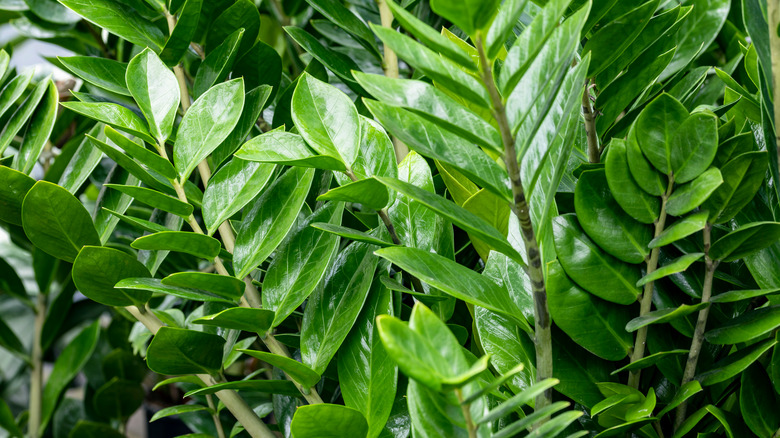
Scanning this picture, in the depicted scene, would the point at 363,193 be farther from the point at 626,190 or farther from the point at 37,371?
the point at 37,371

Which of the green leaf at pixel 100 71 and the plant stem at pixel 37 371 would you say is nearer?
the green leaf at pixel 100 71

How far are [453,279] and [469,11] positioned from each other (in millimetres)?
87

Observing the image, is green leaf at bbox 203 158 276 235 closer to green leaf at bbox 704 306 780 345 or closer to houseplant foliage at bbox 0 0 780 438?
houseplant foliage at bbox 0 0 780 438

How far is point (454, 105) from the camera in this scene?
20 cm

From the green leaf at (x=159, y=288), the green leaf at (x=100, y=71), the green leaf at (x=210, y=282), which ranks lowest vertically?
the green leaf at (x=159, y=288)

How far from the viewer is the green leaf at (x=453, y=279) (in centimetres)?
21

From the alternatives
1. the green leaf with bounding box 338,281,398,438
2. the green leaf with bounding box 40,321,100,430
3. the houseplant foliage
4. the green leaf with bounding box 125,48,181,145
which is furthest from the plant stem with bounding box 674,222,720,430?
the green leaf with bounding box 40,321,100,430

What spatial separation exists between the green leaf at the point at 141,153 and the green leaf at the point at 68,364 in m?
0.38

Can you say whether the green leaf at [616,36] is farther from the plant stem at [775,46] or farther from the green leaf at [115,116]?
the green leaf at [115,116]

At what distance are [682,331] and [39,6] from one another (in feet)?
1.58

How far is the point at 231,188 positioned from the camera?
28 centimetres

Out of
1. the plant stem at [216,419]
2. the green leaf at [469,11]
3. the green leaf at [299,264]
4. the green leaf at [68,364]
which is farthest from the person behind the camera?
the green leaf at [68,364]

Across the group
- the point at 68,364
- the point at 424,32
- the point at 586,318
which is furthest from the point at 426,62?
the point at 68,364

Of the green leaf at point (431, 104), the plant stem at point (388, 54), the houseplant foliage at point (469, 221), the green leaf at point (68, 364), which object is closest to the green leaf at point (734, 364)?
the houseplant foliage at point (469, 221)
